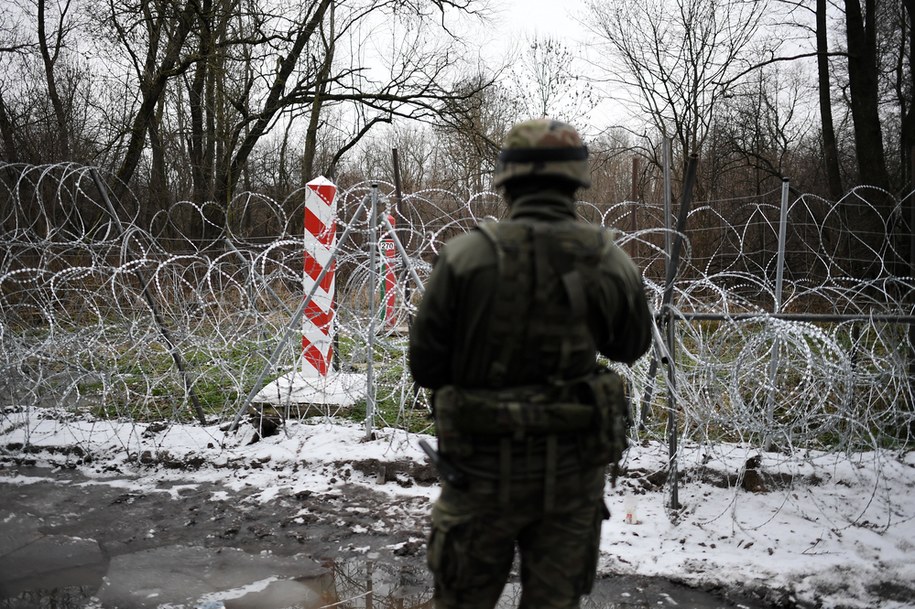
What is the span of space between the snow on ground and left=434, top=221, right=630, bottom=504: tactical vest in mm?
1944

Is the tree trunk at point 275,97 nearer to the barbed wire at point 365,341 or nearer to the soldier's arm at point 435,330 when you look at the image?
the barbed wire at point 365,341

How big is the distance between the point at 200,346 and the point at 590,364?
425cm

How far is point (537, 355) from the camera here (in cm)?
197

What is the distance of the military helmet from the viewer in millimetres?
1975

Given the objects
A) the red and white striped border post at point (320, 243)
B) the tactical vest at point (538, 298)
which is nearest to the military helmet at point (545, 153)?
the tactical vest at point (538, 298)

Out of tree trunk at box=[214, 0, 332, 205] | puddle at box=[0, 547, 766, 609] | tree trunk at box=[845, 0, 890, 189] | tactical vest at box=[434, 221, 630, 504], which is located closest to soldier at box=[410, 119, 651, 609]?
tactical vest at box=[434, 221, 630, 504]

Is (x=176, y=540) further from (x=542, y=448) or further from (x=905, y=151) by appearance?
(x=905, y=151)

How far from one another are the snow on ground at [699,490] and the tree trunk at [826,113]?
9753 millimetres

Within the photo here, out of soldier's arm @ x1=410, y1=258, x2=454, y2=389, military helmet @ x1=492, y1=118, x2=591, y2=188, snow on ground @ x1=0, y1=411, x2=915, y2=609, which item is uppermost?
military helmet @ x1=492, y1=118, x2=591, y2=188

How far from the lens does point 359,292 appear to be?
17.4 feet

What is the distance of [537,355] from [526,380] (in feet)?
0.28

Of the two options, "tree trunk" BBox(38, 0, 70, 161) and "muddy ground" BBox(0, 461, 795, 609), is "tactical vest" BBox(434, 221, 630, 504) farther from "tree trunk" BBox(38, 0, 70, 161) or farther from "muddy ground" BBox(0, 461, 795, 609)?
"tree trunk" BBox(38, 0, 70, 161)

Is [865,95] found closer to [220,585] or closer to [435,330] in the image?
[435,330]

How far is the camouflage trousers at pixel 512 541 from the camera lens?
1.98 meters
